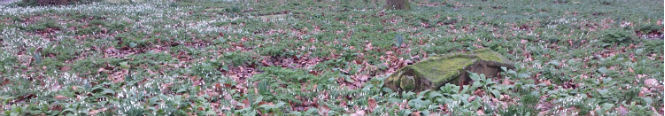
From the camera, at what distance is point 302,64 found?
8867 mm

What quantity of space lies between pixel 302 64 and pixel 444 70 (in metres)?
3.29

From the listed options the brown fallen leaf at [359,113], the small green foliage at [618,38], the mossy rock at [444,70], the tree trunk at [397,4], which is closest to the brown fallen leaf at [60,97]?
the brown fallen leaf at [359,113]

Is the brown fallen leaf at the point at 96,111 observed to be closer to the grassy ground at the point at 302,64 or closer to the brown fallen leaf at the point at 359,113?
the grassy ground at the point at 302,64

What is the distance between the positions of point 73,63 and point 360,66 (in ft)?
17.0

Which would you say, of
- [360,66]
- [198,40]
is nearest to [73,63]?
[198,40]

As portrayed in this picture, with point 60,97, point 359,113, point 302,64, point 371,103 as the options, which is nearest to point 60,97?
point 60,97

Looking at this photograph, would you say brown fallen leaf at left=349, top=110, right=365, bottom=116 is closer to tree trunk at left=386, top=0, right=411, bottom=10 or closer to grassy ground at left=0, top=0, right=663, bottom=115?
grassy ground at left=0, top=0, right=663, bottom=115

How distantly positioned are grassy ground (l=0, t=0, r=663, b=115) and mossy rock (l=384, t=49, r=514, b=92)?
7.5 inches

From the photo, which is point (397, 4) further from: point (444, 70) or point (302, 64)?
point (444, 70)

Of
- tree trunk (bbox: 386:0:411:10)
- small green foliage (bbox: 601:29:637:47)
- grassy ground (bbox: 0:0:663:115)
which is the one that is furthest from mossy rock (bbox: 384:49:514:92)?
tree trunk (bbox: 386:0:411:10)

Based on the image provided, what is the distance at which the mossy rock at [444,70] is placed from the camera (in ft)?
20.3

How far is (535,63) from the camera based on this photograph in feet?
25.5

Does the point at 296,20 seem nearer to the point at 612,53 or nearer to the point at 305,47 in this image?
the point at 305,47

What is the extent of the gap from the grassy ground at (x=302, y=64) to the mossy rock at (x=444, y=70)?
0.19 m
